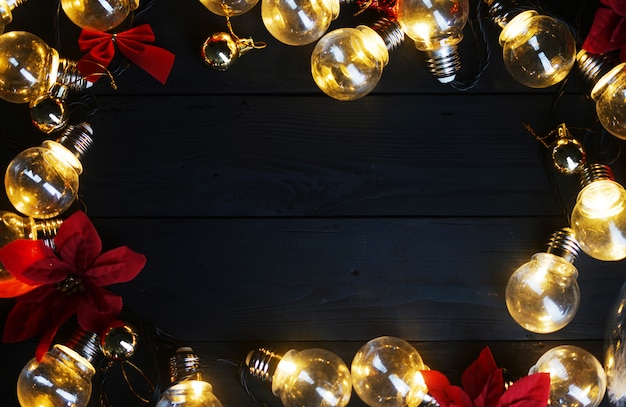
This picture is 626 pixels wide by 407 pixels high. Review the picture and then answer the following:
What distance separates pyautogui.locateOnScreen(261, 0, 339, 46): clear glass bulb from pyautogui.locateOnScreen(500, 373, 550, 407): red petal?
525mm

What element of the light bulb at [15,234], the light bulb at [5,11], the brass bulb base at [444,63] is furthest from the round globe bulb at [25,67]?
the brass bulb base at [444,63]

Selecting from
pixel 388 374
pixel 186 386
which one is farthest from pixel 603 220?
pixel 186 386

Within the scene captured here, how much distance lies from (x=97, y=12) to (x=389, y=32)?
388 millimetres

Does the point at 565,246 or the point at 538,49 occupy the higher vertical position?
the point at 538,49

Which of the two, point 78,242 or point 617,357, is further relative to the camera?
point 78,242

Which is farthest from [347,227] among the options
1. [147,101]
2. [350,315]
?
[147,101]

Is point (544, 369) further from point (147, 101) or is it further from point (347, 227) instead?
point (147, 101)

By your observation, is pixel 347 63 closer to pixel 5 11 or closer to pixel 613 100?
pixel 613 100

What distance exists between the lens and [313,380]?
35.1 inches

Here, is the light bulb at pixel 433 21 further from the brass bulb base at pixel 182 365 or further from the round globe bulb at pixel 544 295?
the brass bulb base at pixel 182 365

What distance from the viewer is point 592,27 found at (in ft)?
3.03

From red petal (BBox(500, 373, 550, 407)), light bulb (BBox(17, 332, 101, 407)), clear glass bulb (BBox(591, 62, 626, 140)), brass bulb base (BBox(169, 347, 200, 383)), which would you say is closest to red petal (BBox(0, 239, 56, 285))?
light bulb (BBox(17, 332, 101, 407))

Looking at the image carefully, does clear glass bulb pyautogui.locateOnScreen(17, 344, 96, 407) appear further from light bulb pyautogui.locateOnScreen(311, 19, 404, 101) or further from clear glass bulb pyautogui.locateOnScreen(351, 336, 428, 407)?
light bulb pyautogui.locateOnScreen(311, 19, 404, 101)

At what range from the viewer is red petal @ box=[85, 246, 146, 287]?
0.93 m
